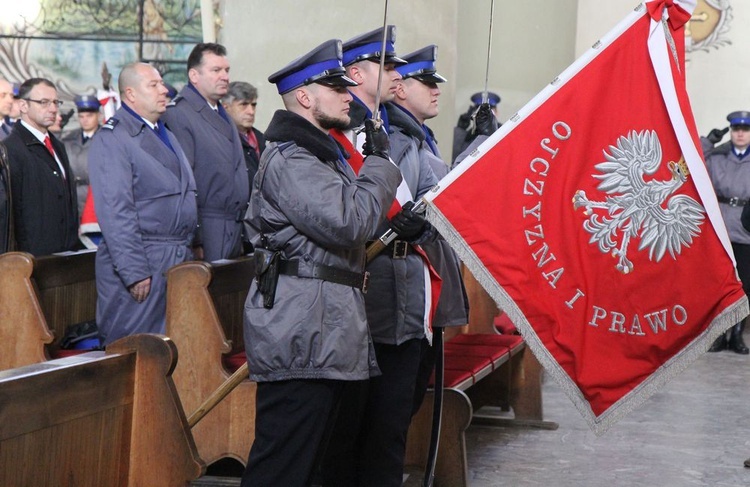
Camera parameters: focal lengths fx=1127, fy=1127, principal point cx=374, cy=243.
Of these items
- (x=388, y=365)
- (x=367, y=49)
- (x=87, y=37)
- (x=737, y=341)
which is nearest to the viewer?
(x=388, y=365)

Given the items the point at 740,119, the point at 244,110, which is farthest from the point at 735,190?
the point at 244,110

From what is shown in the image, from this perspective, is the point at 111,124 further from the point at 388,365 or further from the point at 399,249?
the point at 388,365

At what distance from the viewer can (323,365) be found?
289 centimetres

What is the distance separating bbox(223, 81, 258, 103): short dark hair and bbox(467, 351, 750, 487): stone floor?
2.11 m

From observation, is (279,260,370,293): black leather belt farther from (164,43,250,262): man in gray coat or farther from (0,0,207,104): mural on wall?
(0,0,207,104): mural on wall

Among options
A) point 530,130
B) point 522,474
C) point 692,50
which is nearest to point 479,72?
point 692,50

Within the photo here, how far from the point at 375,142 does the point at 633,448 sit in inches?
107

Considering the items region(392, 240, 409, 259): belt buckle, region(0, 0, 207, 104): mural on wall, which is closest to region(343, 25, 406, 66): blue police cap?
region(392, 240, 409, 259): belt buckle

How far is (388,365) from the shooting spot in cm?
355

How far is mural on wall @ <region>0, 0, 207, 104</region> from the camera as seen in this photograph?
408 inches

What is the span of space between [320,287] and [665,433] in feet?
10.3

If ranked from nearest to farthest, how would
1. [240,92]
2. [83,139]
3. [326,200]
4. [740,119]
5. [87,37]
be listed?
[326,200] → [240,92] → [83,139] → [740,119] → [87,37]

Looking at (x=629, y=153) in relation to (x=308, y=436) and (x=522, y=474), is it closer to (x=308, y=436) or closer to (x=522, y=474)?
(x=308, y=436)

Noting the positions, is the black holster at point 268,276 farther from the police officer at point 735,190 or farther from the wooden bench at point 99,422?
the police officer at point 735,190
